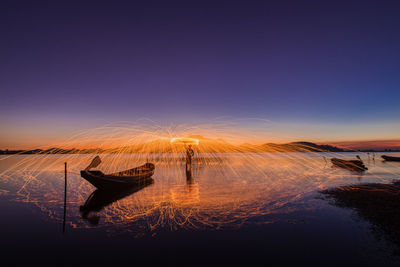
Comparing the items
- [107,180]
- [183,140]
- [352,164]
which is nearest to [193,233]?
[107,180]

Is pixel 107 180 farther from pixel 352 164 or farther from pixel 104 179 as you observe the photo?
pixel 352 164

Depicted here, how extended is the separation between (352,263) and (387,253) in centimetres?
174

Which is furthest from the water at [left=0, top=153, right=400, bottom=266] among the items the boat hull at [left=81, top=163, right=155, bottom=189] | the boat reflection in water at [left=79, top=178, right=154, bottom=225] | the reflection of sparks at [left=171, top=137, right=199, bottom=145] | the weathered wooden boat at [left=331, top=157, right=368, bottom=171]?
the weathered wooden boat at [left=331, top=157, right=368, bottom=171]

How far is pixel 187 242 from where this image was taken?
9789mm

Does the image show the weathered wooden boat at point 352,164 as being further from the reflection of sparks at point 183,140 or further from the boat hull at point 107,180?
the boat hull at point 107,180

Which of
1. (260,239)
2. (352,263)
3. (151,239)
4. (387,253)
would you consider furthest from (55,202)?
(387,253)

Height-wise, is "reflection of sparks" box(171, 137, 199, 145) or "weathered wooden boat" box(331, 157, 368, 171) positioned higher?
"reflection of sparks" box(171, 137, 199, 145)

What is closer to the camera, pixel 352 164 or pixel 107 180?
pixel 107 180

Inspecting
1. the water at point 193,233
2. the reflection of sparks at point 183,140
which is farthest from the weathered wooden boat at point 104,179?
the reflection of sparks at point 183,140

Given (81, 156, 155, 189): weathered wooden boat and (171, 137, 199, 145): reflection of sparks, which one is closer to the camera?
(81, 156, 155, 189): weathered wooden boat

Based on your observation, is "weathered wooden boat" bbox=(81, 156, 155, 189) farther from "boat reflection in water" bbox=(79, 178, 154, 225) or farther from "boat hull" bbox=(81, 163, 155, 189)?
"boat reflection in water" bbox=(79, 178, 154, 225)

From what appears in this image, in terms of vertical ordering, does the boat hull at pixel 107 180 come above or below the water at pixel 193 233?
above

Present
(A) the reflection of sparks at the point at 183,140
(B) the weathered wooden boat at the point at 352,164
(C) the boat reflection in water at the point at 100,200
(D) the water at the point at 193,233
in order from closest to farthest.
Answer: (D) the water at the point at 193,233 → (C) the boat reflection in water at the point at 100,200 → (A) the reflection of sparks at the point at 183,140 → (B) the weathered wooden boat at the point at 352,164

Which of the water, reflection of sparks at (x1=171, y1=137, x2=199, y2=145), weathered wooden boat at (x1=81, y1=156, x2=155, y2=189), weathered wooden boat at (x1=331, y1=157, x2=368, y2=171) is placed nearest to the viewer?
the water
